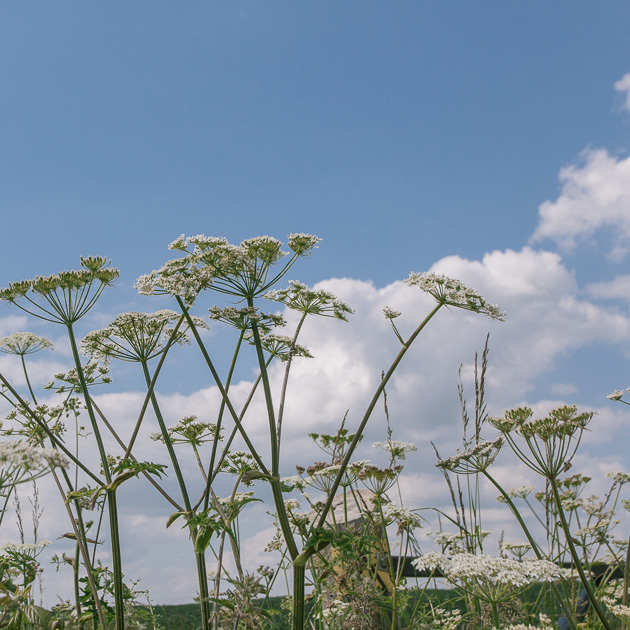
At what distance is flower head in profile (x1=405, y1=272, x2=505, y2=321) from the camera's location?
538 cm

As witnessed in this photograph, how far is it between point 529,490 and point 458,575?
8.67 ft

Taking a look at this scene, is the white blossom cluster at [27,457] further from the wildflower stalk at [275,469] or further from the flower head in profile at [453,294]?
the flower head in profile at [453,294]

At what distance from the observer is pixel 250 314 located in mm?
5047

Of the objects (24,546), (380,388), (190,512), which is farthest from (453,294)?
(24,546)

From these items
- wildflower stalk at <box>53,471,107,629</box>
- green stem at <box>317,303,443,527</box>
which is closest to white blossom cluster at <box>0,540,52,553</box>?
wildflower stalk at <box>53,471,107,629</box>

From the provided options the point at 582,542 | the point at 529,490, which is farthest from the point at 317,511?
the point at 582,542

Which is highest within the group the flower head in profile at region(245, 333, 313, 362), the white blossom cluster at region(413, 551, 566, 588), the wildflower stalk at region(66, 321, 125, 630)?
the flower head in profile at region(245, 333, 313, 362)

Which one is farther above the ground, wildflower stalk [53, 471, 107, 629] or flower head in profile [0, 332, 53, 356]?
flower head in profile [0, 332, 53, 356]

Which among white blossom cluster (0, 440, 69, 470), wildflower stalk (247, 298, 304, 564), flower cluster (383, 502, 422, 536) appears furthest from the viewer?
flower cluster (383, 502, 422, 536)

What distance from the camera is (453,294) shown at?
5.38 m

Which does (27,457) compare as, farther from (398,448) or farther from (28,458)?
(398,448)

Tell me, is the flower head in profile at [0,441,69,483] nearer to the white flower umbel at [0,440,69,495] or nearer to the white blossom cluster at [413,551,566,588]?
the white flower umbel at [0,440,69,495]

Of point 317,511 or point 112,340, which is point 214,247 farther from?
point 317,511

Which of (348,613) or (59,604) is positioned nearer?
(348,613)
